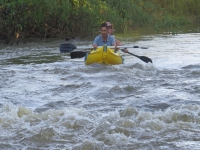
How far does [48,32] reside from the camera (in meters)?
18.1

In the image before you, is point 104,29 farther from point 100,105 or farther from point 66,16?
point 66,16

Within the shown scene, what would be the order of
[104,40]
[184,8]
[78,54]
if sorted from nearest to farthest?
[104,40]
[78,54]
[184,8]

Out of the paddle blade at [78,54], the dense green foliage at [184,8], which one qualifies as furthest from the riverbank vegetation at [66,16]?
the dense green foliage at [184,8]

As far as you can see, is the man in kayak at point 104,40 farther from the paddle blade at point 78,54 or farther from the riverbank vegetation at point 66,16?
the riverbank vegetation at point 66,16

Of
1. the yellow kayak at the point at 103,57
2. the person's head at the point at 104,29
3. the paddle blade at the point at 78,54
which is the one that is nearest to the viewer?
the yellow kayak at the point at 103,57

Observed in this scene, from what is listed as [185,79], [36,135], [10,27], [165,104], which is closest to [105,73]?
[185,79]

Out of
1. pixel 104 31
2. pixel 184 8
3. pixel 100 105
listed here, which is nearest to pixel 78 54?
pixel 104 31

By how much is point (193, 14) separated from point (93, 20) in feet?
52.0

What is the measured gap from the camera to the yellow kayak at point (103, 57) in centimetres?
1027

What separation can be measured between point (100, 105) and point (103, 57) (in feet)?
12.9

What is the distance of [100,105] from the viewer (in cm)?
655

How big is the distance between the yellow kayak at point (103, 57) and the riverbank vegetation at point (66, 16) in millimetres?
3445

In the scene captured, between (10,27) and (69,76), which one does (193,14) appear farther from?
(69,76)

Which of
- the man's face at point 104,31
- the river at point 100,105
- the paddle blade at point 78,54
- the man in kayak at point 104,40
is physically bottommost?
the river at point 100,105
